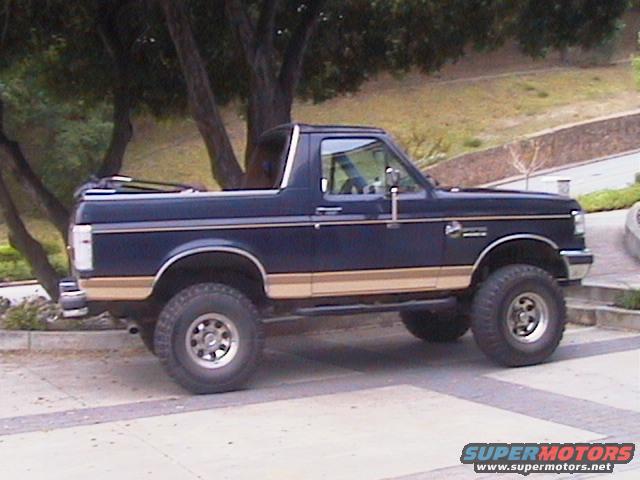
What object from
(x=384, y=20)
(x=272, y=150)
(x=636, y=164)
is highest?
(x=384, y=20)

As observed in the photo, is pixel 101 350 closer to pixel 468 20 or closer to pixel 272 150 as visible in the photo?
pixel 272 150

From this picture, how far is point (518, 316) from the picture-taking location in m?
10.1

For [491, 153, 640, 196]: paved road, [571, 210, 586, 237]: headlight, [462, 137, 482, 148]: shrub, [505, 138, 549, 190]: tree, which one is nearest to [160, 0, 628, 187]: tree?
[571, 210, 586, 237]: headlight

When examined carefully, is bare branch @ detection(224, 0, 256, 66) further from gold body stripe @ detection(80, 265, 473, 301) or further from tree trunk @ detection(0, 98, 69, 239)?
gold body stripe @ detection(80, 265, 473, 301)

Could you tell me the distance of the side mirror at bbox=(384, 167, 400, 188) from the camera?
9641 mm

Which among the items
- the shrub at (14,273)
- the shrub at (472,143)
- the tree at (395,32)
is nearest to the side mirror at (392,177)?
the tree at (395,32)

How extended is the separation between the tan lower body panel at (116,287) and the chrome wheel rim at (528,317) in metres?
3.25

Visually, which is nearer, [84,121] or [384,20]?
[384,20]

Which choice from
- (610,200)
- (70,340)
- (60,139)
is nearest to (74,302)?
(70,340)

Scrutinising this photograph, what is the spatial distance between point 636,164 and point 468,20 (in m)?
21.4

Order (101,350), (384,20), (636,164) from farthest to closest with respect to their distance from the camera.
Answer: (636,164) < (384,20) < (101,350)

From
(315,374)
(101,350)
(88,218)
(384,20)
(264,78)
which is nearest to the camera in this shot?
(88,218)

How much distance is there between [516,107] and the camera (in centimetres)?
4869

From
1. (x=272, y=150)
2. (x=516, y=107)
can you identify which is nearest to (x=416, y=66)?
(x=272, y=150)
